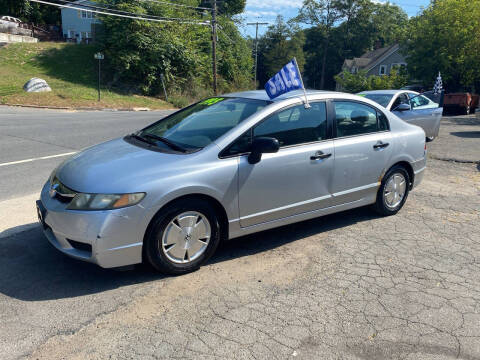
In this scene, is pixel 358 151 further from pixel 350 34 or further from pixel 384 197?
pixel 350 34

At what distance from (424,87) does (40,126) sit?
101 ft

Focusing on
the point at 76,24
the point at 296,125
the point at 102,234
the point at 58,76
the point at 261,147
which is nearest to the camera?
the point at 102,234

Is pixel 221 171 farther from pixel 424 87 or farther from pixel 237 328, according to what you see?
pixel 424 87

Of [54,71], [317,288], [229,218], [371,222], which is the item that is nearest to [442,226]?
[371,222]

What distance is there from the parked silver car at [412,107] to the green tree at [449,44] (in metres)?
23.6

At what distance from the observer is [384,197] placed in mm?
5172

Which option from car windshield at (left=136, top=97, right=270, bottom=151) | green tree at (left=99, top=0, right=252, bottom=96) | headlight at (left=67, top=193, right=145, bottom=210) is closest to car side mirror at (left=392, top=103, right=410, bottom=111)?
car windshield at (left=136, top=97, right=270, bottom=151)

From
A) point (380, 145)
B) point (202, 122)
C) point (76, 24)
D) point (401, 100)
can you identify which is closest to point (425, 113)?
point (401, 100)

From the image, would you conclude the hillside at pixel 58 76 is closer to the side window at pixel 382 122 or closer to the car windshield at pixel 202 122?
the car windshield at pixel 202 122

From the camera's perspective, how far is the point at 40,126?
43.1 feet

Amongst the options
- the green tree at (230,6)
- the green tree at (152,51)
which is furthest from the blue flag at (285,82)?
the green tree at (230,6)

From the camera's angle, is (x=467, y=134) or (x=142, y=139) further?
(x=467, y=134)

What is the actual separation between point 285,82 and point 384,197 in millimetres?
1919

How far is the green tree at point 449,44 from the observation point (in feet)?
101
